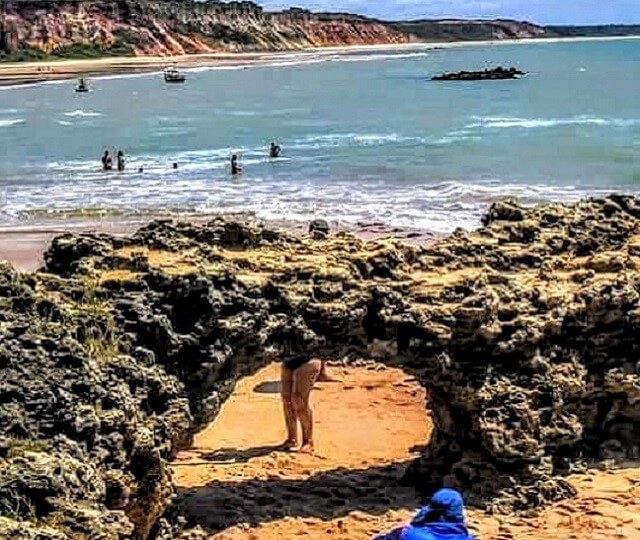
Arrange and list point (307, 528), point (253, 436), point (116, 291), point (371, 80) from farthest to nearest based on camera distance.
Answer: point (371, 80) < point (253, 436) < point (307, 528) < point (116, 291)

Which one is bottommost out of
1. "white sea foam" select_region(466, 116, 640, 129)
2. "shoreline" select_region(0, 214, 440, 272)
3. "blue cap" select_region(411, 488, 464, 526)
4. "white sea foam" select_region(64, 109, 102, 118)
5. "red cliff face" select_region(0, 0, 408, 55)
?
"white sea foam" select_region(466, 116, 640, 129)

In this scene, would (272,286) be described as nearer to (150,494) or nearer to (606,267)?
(150,494)

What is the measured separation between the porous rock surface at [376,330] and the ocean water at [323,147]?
1624 centimetres

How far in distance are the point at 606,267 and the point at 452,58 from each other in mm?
147911

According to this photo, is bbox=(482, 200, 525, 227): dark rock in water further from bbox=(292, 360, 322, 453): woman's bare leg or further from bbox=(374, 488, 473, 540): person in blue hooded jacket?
bbox=(374, 488, 473, 540): person in blue hooded jacket

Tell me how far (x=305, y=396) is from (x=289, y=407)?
0.20 m

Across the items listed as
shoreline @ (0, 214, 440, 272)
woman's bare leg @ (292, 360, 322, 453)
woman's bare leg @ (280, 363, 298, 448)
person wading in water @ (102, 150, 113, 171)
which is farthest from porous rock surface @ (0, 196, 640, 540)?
person wading in water @ (102, 150, 113, 171)

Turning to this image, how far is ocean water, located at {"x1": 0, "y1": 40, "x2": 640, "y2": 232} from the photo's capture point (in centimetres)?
3186

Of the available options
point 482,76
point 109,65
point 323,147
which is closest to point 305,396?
point 323,147

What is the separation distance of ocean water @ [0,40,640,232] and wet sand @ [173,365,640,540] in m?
14.2

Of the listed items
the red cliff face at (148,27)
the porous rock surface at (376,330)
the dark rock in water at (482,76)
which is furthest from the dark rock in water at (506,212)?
the red cliff face at (148,27)

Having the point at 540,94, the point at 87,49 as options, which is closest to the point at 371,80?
the point at 540,94

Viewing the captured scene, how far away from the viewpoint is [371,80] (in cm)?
10031

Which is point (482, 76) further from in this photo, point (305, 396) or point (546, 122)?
point (305, 396)
